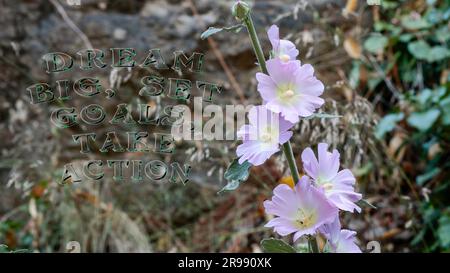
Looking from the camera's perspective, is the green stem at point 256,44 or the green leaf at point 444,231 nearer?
the green stem at point 256,44

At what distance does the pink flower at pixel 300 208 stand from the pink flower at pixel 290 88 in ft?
0.26

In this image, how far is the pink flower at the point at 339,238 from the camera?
2.12ft

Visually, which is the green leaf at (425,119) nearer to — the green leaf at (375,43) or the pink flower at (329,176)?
the green leaf at (375,43)

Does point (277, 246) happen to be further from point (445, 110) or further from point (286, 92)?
point (445, 110)

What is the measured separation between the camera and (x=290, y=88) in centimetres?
65

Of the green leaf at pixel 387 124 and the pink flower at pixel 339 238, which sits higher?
the green leaf at pixel 387 124

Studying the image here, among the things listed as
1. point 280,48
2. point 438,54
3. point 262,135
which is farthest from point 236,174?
point 438,54

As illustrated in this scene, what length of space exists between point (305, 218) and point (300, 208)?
1 cm

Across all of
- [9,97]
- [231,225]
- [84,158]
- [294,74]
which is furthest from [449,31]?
[9,97]

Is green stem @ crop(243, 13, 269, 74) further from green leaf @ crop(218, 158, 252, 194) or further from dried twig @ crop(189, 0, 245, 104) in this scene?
dried twig @ crop(189, 0, 245, 104)

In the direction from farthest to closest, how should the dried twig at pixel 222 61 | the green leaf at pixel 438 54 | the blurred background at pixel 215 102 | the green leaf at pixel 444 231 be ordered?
the dried twig at pixel 222 61 < the green leaf at pixel 438 54 < the blurred background at pixel 215 102 < the green leaf at pixel 444 231

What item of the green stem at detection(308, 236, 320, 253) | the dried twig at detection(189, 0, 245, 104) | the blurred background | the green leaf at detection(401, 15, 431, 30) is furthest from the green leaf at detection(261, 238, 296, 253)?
the green leaf at detection(401, 15, 431, 30)

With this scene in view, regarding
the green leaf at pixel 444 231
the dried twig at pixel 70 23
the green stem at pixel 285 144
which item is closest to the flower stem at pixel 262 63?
the green stem at pixel 285 144
